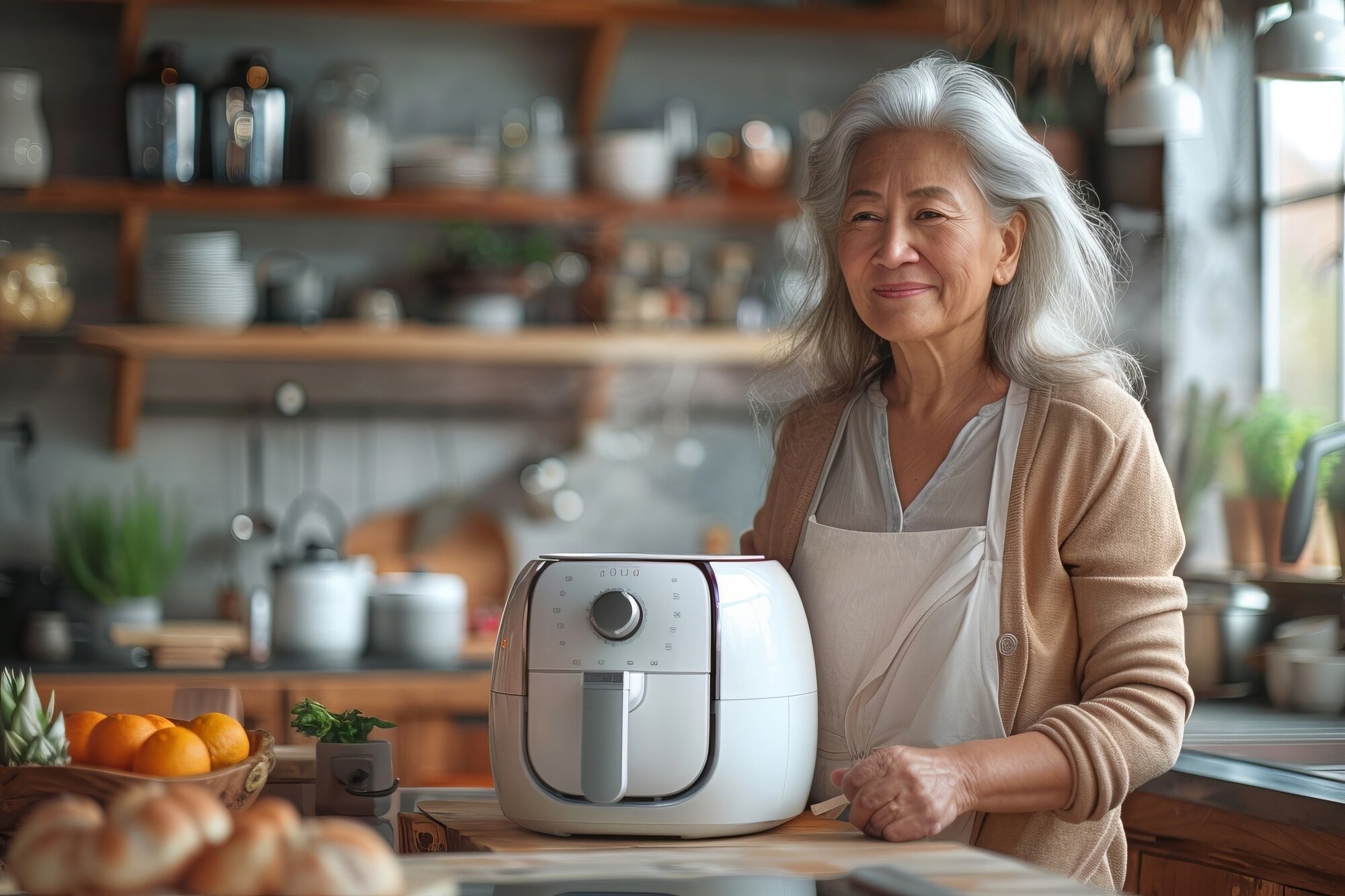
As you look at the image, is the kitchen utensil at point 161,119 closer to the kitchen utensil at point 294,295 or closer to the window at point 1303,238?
the kitchen utensil at point 294,295

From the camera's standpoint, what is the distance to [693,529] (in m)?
3.54

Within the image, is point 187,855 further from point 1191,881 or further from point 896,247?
point 1191,881

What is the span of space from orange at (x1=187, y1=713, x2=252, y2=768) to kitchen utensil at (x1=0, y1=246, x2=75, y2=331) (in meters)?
2.20

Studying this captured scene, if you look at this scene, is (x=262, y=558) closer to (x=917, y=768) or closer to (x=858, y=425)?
(x=858, y=425)

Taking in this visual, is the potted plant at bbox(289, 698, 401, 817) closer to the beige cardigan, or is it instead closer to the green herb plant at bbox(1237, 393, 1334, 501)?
the beige cardigan

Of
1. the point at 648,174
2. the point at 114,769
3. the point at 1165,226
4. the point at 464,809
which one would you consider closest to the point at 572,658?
the point at 464,809

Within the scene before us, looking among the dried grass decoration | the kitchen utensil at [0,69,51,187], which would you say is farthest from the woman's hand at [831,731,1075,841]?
the kitchen utensil at [0,69,51,187]

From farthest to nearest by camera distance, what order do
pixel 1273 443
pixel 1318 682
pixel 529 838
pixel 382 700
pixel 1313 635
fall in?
pixel 382 700
pixel 1273 443
pixel 1313 635
pixel 1318 682
pixel 529 838

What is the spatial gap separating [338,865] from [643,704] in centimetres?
36

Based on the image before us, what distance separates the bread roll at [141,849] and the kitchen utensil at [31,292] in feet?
8.22

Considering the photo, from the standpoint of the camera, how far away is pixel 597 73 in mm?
3289

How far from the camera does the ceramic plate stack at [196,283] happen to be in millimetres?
3041

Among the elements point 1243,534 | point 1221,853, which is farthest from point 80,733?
point 1243,534

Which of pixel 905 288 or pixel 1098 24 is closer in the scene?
pixel 905 288
